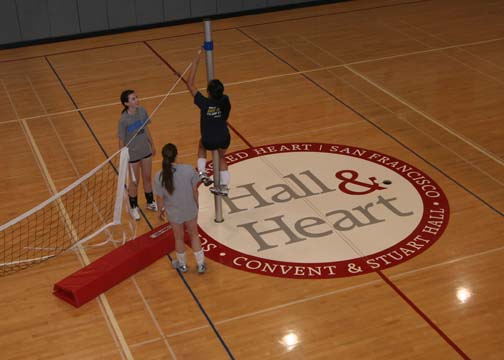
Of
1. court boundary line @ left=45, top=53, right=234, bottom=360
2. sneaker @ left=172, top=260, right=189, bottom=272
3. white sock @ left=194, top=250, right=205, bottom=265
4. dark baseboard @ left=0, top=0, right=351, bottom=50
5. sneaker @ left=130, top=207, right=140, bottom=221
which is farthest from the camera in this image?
dark baseboard @ left=0, top=0, right=351, bottom=50

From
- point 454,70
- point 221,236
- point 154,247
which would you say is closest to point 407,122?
point 454,70

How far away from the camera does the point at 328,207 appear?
9.98m

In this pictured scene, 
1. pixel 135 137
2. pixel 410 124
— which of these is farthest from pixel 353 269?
pixel 410 124

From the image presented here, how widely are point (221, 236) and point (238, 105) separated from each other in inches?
173

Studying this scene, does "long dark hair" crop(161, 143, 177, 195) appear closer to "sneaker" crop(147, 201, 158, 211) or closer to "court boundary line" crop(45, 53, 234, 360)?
"court boundary line" crop(45, 53, 234, 360)

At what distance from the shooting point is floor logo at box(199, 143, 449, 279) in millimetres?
8922

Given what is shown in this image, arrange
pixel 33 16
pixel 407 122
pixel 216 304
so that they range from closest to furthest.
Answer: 1. pixel 216 304
2. pixel 407 122
3. pixel 33 16

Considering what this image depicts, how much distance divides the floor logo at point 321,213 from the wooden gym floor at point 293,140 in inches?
9.3

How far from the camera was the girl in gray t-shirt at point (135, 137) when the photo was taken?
9180 millimetres

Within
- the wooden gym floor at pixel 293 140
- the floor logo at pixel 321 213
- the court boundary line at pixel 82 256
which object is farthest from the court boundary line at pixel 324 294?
the floor logo at pixel 321 213

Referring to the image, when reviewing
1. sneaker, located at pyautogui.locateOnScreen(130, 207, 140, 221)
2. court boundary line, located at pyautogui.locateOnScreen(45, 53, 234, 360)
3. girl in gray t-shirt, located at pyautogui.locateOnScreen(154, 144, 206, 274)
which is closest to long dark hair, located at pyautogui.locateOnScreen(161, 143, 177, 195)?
girl in gray t-shirt, located at pyautogui.locateOnScreen(154, 144, 206, 274)

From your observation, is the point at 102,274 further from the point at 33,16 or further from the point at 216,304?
the point at 33,16

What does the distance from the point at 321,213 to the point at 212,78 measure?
7.59ft

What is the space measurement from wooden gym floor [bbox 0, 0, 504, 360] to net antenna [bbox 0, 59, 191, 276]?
247 mm
